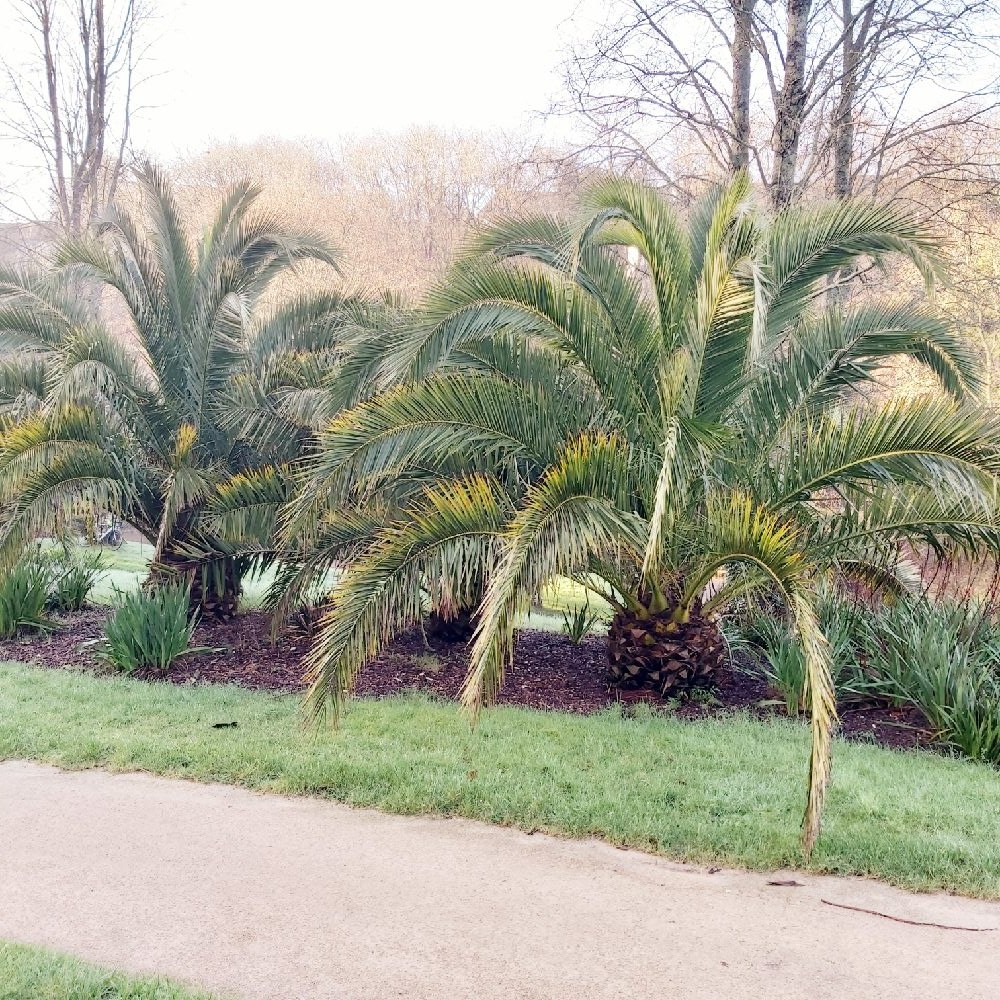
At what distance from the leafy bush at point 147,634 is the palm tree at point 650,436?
1.56 metres

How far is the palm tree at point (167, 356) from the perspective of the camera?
8.05 meters

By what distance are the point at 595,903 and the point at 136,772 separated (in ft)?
9.20

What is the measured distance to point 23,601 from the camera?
9.02 metres

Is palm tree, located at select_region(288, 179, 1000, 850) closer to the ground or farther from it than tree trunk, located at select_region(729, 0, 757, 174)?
closer to the ground

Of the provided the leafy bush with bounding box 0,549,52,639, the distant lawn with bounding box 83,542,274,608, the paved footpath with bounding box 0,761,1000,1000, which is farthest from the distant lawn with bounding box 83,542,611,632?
the paved footpath with bounding box 0,761,1000,1000

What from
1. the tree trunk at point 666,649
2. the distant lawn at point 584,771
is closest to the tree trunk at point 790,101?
the tree trunk at point 666,649

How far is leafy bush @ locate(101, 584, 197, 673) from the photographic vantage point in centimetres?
745

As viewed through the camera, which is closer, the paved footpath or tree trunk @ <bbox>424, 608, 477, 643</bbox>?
the paved footpath

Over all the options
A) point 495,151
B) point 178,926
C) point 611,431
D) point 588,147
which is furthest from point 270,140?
point 178,926

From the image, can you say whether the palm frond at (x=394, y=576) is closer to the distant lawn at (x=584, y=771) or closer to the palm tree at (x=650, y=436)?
the palm tree at (x=650, y=436)

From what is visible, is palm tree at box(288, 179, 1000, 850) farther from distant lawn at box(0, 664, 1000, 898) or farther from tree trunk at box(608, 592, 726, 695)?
distant lawn at box(0, 664, 1000, 898)

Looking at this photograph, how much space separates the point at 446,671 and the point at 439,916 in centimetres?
414

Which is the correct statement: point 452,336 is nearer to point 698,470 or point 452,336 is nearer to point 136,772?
point 698,470

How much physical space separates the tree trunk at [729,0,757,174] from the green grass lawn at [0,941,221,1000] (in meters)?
9.85
